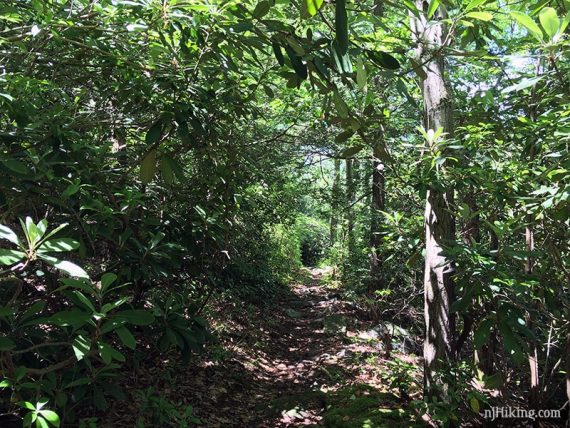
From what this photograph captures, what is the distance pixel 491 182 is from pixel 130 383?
3.88 meters

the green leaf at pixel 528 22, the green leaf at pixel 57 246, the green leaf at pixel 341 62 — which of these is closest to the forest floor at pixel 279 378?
the green leaf at pixel 57 246

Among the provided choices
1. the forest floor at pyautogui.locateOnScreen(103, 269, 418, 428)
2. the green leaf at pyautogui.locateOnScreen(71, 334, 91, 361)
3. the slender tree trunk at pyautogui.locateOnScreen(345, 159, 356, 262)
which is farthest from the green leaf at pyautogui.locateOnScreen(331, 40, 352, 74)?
the slender tree trunk at pyautogui.locateOnScreen(345, 159, 356, 262)

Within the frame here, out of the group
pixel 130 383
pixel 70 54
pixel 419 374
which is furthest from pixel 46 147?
pixel 419 374

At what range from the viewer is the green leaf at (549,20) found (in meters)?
1.98

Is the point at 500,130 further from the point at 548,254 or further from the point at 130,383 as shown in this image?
the point at 130,383

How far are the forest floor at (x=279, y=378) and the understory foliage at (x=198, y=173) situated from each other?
1.23 ft

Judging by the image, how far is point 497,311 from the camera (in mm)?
2588

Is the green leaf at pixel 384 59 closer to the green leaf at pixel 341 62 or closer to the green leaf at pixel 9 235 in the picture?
the green leaf at pixel 341 62

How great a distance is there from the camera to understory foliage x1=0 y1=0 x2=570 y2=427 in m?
2.08

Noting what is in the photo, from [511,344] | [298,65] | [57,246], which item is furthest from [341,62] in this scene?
[511,344]

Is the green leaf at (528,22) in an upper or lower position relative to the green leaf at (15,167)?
upper

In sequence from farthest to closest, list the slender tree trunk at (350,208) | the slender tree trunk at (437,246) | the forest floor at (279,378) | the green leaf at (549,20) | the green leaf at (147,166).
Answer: the slender tree trunk at (350,208) → the forest floor at (279,378) → the slender tree trunk at (437,246) → the green leaf at (147,166) → the green leaf at (549,20)

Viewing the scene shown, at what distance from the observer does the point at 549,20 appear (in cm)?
200

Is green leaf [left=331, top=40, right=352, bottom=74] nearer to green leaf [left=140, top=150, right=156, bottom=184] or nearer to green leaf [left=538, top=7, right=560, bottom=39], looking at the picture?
green leaf [left=538, top=7, right=560, bottom=39]
